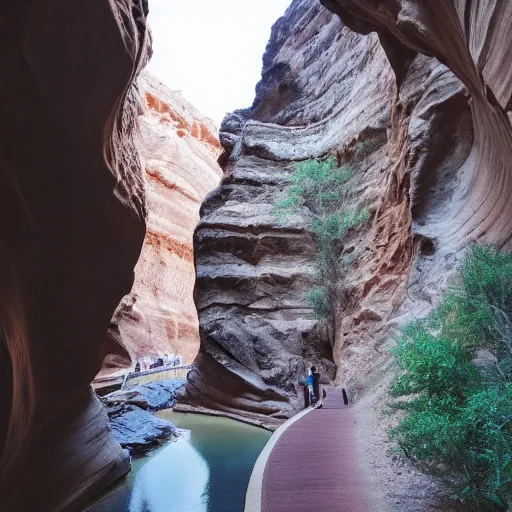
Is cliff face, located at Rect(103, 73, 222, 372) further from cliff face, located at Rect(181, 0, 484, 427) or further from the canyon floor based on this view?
the canyon floor

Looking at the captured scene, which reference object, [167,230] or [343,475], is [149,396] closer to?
[343,475]

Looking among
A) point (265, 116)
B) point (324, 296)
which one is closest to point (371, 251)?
point (324, 296)

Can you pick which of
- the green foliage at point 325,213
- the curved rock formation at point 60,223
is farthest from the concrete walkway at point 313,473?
the green foliage at point 325,213

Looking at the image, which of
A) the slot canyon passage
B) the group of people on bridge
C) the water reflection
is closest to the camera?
the slot canyon passage

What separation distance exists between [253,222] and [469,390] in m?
15.7

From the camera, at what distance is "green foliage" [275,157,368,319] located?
51.8 ft

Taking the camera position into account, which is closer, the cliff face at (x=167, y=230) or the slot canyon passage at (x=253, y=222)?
the slot canyon passage at (x=253, y=222)

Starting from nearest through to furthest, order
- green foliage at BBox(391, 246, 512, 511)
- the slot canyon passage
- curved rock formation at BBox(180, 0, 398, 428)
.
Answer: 1. green foliage at BBox(391, 246, 512, 511)
2. the slot canyon passage
3. curved rock formation at BBox(180, 0, 398, 428)

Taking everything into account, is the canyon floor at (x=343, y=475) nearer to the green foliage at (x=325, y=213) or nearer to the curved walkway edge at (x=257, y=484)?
the curved walkway edge at (x=257, y=484)

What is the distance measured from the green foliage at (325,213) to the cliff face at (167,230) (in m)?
13.9

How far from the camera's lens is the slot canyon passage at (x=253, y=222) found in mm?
5051

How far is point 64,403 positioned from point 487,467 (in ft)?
26.5

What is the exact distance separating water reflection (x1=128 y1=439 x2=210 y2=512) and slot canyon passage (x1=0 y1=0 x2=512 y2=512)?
0.45 meters

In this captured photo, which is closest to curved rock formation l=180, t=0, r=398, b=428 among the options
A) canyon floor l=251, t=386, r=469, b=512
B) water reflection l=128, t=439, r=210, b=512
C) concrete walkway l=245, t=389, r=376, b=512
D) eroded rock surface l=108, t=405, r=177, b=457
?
eroded rock surface l=108, t=405, r=177, b=457
